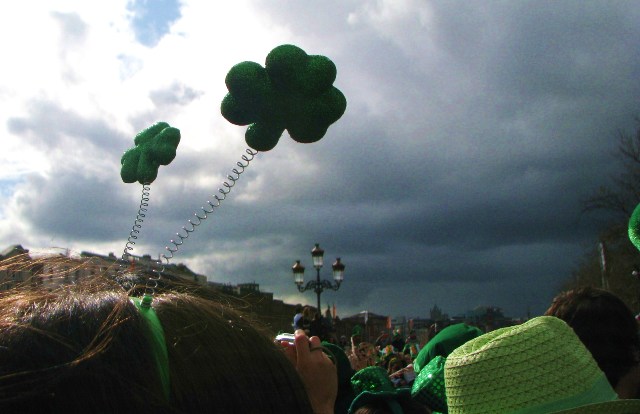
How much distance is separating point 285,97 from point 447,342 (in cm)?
195

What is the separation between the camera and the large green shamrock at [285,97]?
7.19 feet

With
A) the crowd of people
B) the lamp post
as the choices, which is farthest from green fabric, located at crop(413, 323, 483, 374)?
the lamp post

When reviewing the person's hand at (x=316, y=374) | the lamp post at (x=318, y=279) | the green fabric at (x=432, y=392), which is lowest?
the green fabric at (x=432, y=392)

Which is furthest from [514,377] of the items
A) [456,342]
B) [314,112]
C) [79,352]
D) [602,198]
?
[602,198]

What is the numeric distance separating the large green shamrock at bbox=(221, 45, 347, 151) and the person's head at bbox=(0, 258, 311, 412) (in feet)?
4.23

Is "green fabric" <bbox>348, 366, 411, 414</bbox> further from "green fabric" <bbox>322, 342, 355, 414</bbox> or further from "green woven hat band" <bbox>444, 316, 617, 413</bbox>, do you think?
"green woven hat band" <bbox>444, 316, 617, 413</bbox>

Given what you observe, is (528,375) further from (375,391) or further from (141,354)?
(141,354)

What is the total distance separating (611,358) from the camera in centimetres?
274

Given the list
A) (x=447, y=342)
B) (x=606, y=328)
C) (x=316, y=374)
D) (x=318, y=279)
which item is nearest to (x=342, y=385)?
(x=447, y=342)

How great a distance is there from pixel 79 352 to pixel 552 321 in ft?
5.18

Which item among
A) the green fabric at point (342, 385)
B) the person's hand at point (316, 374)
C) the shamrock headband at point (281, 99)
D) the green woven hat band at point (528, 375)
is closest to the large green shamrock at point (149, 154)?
the shamrock headband at point (281, 99)

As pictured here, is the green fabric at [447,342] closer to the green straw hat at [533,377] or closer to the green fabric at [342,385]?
the green fabric at [342,385]

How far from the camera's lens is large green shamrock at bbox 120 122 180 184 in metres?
2.51

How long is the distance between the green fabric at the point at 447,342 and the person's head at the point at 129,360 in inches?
110
